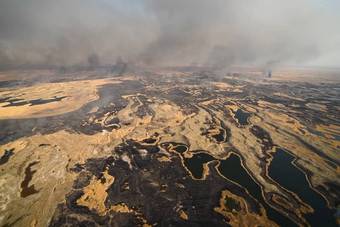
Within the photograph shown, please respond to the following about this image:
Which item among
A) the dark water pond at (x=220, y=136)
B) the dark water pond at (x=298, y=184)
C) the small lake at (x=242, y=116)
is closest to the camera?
the dark water pond at (x=298, y=184)

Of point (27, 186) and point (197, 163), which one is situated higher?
point (27, 186)

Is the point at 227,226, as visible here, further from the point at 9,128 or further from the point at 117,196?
the point at 9,128

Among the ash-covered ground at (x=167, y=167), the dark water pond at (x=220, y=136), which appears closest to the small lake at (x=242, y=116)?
the ash-covered ground at (x=167, y=167)

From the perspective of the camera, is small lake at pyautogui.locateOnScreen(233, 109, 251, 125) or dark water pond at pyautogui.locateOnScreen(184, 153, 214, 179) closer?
dark water pond at pyautogui.locateOnScreen(184, 153, 214, 179)

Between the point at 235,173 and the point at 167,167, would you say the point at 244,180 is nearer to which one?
the point at 235,173

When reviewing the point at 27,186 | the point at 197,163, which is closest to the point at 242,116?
the point at 197,163

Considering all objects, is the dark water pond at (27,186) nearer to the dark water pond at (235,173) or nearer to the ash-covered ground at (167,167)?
the ash-covered ground at (167,167)

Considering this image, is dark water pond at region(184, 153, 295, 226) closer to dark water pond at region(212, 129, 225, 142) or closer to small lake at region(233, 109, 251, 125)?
dark water pond at region(212, 129, 225, 142)

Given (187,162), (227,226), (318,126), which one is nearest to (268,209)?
(227,226)

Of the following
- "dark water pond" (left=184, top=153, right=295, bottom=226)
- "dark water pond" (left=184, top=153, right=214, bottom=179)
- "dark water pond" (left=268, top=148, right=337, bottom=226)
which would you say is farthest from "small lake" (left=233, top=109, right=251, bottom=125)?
"dark water pond" (left=184, top=153, right=214, bottom=179)
